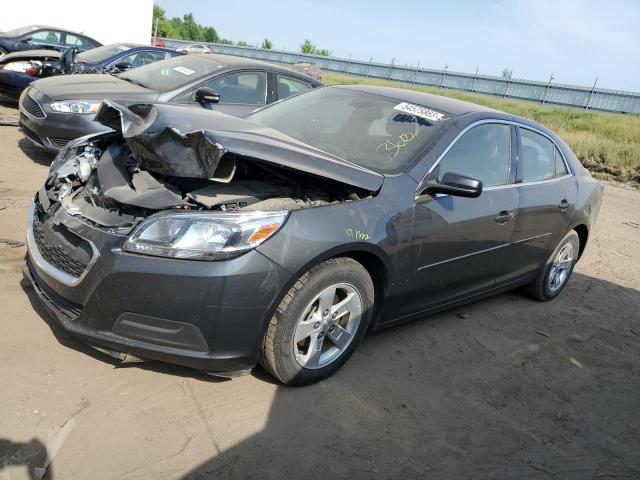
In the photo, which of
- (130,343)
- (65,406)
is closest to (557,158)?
(130,343)

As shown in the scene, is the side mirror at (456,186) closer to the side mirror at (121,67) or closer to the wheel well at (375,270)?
the wheel well at (375,270)

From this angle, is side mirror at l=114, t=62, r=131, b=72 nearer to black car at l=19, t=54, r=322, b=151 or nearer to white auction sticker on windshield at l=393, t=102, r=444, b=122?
black car at l=19, t=54, r=322, b=151

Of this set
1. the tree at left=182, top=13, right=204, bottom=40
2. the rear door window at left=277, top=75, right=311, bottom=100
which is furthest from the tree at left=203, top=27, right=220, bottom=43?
the rear door window at left=277, top=75, right=311, bottom=100

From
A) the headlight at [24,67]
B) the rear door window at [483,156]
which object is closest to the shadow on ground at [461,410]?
the rear door window at [483,156]

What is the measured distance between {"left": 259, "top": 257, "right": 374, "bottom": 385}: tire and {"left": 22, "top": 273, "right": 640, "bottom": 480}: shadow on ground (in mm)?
141

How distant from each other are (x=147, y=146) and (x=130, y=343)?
3.37 ft

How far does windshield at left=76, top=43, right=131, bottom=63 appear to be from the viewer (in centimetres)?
921

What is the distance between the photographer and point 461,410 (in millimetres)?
3277

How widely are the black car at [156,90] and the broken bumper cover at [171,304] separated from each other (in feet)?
13.1

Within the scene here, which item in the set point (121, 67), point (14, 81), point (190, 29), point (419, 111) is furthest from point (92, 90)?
point (190, 29)

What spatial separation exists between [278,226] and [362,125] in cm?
145

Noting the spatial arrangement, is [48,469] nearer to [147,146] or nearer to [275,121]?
[147,146]

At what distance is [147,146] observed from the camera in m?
2.96

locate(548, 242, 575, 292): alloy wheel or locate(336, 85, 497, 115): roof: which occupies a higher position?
locate(336, 85, 497, 115): roof
